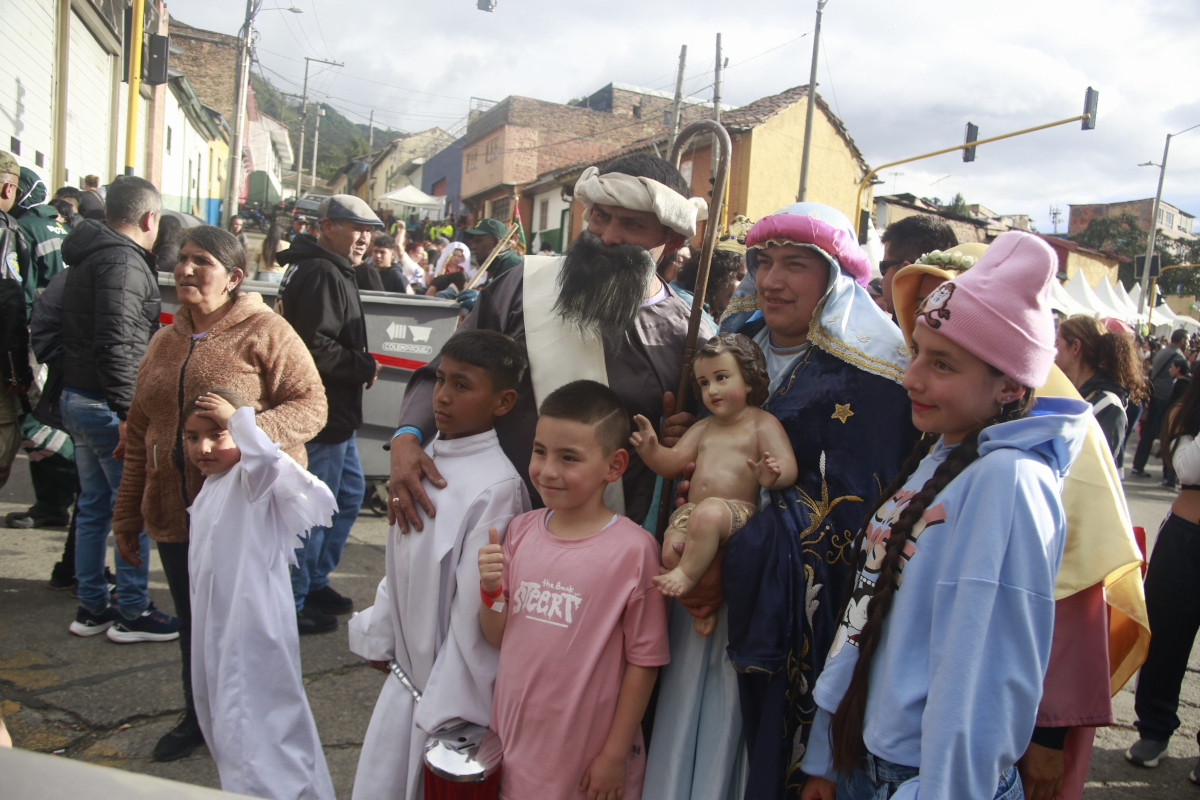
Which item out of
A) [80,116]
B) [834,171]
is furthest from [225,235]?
[834,171]

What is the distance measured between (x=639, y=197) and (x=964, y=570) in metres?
1.30

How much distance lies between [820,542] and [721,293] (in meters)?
2.99

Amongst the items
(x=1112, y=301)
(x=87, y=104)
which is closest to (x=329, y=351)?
(x=87, y=104)

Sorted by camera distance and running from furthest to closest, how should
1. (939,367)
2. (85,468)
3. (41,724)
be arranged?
(85,468) → (41,724) → (939,367)

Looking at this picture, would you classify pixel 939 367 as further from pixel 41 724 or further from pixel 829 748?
pixel 41 724

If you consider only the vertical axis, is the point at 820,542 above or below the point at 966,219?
below

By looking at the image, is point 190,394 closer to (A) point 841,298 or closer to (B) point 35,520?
(A) point 841,298

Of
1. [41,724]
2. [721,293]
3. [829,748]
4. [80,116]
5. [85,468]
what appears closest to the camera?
[829,748]

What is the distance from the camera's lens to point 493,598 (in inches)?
77.2

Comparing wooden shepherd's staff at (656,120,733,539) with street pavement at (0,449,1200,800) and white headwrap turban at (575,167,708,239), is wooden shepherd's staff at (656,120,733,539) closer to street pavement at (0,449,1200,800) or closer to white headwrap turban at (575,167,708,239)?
white headwrap turban at (575,167,708,239)

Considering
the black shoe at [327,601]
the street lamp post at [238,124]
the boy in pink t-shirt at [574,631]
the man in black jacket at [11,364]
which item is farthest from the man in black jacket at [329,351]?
the street lamp post at [238,124]

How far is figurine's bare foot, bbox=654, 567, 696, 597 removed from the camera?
1.80 m

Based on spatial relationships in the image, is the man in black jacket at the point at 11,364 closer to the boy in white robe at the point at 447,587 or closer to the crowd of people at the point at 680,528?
the crowd of people at the point at 680,528

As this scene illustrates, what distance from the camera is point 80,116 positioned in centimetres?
1189
